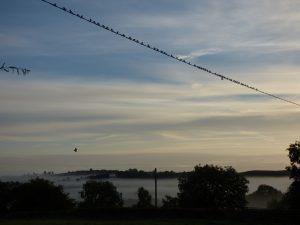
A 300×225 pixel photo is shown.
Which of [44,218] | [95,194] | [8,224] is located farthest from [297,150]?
[95,194]

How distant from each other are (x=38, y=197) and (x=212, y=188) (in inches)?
881

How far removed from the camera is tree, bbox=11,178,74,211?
6212 cm

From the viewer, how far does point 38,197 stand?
62.5 m

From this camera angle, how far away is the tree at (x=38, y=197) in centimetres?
6212

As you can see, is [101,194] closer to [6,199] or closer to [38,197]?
[38,197]

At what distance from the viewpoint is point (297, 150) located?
168 feet

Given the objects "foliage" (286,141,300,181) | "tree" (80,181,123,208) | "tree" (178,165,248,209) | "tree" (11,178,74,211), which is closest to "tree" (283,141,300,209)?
"foliage" (286,141,300,181)

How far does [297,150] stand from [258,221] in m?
14.6

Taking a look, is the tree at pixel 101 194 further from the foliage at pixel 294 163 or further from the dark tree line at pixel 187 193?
the foliage at pixel 294 163

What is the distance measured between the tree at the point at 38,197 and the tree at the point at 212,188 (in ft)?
49.9

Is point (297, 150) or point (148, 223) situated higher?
point (297, 150)

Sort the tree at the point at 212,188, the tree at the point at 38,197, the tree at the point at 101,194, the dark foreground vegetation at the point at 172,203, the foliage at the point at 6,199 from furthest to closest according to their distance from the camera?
1. the tree at the point at 101,194
2. the tree at the point at 212,188
3. the foliage at the point at 6,199
4. the tree at the point at 38,197
5. the dark foreground vegetation at the point at 172,203

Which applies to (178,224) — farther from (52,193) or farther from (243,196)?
(243,196)

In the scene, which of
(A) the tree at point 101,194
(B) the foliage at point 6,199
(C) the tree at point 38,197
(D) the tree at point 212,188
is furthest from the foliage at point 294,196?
(A) the tree at point 101,194
